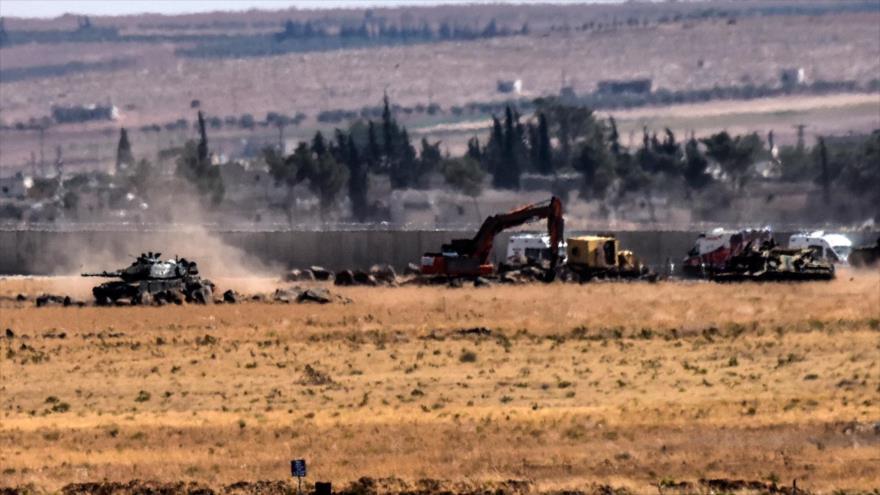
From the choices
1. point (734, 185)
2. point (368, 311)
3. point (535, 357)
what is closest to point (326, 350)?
point (535, 357)

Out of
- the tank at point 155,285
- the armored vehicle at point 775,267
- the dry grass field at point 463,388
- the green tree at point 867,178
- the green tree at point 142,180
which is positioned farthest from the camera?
the green tree at point 142,180

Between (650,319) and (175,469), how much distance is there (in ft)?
92.6

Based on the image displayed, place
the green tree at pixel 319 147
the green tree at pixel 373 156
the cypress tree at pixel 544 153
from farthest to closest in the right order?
the cypress tree at pixel 544 153
the green tree at pixel 373 156
the green tree at pixel 319 147

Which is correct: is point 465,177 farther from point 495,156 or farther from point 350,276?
point 350,276

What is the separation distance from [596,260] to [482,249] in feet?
14.4

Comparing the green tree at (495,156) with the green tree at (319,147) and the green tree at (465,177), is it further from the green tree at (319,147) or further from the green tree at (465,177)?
the green tree at (319,147)

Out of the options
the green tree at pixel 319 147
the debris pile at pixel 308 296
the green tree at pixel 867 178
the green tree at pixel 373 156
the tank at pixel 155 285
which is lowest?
the green tree at pixel 867 178

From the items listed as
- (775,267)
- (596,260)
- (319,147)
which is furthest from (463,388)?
(319,147)

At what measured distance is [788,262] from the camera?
83.8 metres

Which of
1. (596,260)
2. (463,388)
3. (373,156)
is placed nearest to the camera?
(463,388)

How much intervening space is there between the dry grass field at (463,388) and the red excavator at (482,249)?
8.66 metres

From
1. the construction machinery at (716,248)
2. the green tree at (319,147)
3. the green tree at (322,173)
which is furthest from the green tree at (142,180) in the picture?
the construction machinery at (716,248)

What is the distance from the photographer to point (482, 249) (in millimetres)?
89312

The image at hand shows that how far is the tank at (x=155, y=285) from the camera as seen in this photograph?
3014 inches
